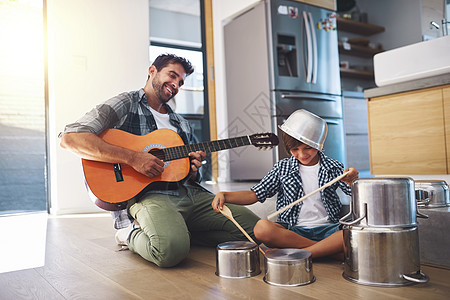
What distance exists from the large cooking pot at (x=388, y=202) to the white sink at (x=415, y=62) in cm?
90

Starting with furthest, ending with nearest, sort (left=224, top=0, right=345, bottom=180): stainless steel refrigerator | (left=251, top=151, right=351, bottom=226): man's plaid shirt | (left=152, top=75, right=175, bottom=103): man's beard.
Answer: (left=224, top=0, right=345, bottom=180): stainless steel refrigerator → (left=152, top=75, right=175, bottom=103): man's beard → (left=251, top=151, right=351, bottom=226): man's plaid shirt

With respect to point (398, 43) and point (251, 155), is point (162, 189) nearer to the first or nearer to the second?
point (251, 155)

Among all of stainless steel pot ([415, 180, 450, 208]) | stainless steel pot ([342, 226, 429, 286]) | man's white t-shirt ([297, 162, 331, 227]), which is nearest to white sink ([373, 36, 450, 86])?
stainless steel pot ([415, 180, 450, 208])

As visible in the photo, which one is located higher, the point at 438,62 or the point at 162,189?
the point at 438,62

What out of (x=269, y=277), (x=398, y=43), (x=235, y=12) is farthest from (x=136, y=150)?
(x=398, y=43)

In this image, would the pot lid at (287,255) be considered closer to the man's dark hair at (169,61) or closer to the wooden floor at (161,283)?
the wooden floor at (161,283)

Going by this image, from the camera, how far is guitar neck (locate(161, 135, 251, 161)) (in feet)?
5.02

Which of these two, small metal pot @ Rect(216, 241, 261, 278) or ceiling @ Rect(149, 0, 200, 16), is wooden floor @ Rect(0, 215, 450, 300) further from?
ceiling @ Rect(149, 0, 200, 16)

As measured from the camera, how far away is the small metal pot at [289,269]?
1017mm

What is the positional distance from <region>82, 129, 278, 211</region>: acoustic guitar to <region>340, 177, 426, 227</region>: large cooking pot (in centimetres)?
61

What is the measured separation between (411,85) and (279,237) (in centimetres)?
98

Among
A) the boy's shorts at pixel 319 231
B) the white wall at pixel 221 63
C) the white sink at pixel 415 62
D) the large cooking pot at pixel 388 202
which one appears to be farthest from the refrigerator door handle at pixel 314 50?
the large cooking pot at pixel 388 202

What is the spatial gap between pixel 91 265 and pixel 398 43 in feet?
14.3

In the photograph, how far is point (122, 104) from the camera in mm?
1595
